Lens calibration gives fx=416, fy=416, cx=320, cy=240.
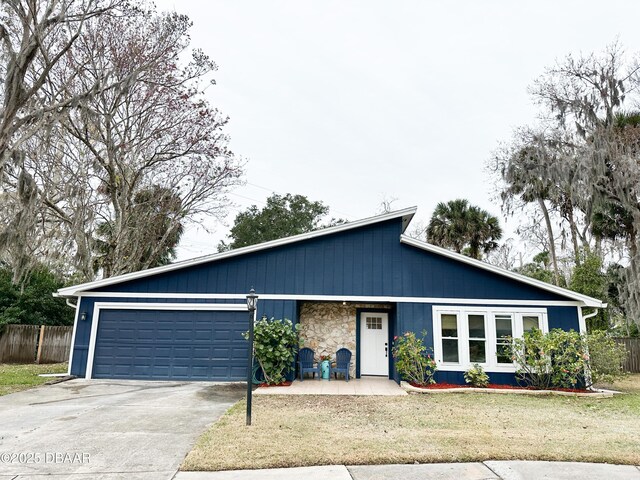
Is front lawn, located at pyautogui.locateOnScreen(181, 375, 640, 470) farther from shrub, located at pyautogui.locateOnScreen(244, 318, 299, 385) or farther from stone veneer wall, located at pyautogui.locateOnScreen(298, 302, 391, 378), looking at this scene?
stone veneer wall, located at pyautogui.locateOnScreen(298, 302, 391, 378)

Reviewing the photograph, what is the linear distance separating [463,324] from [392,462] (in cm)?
700

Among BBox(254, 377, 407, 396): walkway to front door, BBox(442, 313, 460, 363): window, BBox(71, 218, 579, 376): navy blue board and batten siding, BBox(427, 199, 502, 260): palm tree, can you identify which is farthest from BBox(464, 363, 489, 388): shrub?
BBox(427, 199, 502, 260): palm tree

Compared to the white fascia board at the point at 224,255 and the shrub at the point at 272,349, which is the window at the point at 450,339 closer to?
the white fascia board at the point at 224,255

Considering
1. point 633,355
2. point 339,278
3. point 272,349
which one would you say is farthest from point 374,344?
point 633,355

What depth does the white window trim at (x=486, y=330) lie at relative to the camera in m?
10.6

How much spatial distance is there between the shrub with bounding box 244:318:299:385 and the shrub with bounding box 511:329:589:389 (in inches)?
224

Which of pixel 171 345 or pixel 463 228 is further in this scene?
pixel 463 228

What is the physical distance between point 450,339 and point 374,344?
2331 mm

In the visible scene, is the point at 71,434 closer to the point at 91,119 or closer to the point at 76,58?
the point at 91,119

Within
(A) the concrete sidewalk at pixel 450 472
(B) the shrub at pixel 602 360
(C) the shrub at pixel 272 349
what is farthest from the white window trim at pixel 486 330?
(A) the concrete sidewalk at pixel 450 472

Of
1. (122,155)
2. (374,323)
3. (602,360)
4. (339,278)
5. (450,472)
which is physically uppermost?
(122,155)

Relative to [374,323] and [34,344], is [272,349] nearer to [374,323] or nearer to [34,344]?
[374,323]

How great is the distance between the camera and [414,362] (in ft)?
34.3

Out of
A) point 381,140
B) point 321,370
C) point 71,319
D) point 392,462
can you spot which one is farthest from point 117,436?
point 381,140
